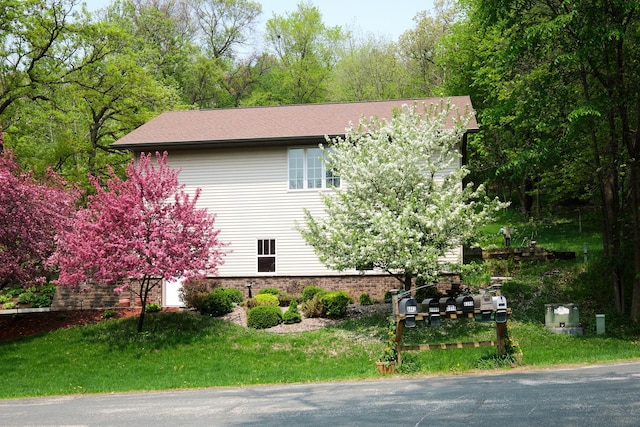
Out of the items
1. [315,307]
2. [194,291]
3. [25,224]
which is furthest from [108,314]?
[315,307]

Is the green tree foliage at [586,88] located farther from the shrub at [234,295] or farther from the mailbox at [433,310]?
the shrub at [234,295]

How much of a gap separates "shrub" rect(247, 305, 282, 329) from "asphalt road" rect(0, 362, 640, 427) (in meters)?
6.87

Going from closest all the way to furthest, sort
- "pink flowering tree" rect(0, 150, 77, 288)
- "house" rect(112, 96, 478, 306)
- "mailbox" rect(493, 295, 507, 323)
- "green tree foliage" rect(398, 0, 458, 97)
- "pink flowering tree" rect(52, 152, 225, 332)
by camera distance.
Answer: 1. "mailbox" rect(493, 295, 507, 323)
2. "pink flowering tree" rect(52, 152, 225, 332)
3. "pink flowering tree" rect(0, 150, 77, 288)
4. "house" rect(112, 96, 478, 306)
5. "green tree foliage" rect(398, 0, 458, 97)

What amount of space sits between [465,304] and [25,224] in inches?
554

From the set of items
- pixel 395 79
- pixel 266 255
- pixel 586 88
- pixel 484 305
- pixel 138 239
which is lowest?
pixel 484 305

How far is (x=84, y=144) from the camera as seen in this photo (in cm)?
3403

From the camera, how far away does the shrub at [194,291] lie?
24717 mm

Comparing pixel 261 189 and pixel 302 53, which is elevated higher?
pixel 302 53

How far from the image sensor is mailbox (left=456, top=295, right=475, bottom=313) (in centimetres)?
1619

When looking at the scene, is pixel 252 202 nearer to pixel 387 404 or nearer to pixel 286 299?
pixel 286 299

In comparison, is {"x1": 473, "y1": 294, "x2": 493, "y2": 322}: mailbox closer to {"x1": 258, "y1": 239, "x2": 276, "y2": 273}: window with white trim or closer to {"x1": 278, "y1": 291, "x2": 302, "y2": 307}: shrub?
{"x1": 278, "y1": 291, "x2": 302, "y2": 307}: shrub

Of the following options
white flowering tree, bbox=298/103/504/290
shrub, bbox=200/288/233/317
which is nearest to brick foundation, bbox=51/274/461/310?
shrub, bbox=200/288/233/317

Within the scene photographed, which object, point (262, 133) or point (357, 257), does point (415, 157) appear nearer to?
point (357, 257)

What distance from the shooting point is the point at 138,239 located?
2127 cm
